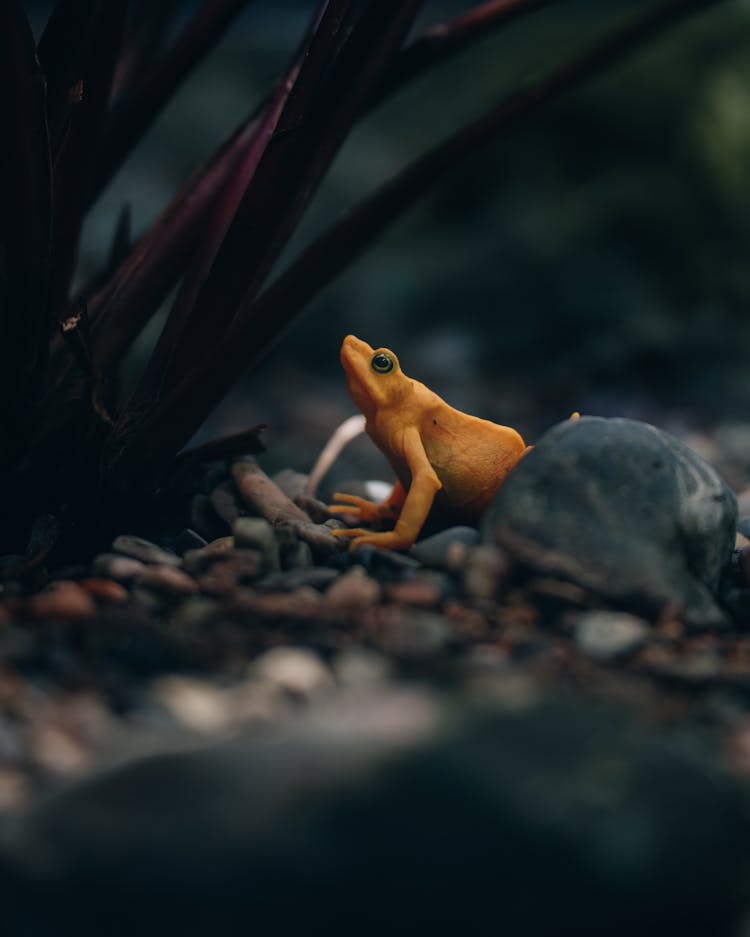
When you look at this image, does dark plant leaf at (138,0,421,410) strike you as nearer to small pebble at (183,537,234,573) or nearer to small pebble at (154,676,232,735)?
small pebble at (183,537,234,573)

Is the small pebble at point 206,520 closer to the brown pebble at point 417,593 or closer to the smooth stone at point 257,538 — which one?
the smooth stone at point 257,538

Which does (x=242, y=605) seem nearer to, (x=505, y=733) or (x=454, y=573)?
(x=454, y=573)

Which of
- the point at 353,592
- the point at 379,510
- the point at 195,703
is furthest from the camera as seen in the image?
the point at 379,510

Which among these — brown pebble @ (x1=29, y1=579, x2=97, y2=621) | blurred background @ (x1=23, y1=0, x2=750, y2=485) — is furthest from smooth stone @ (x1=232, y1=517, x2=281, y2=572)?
blurred background @ (x1=23, y1=0, x2=750, y2=485)

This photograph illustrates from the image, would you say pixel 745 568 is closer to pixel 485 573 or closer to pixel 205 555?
pixel 485 573

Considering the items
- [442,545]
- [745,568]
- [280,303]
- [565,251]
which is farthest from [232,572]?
[565,251]

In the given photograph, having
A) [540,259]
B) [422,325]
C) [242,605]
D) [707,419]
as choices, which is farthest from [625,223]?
[242,605]
